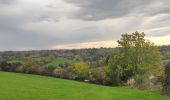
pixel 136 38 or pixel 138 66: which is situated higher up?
pixel 136 38

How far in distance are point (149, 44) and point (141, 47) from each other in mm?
2109

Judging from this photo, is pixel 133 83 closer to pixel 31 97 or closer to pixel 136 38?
pixel 136 38

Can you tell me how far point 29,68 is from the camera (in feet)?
323

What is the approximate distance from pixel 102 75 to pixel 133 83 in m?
17.5

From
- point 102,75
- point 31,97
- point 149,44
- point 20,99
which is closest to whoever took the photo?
point 20,99

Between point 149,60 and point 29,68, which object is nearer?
point 149,60

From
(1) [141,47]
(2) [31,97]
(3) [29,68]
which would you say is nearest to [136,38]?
(1) [141,47]

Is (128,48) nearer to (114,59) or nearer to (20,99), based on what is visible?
(114,59)

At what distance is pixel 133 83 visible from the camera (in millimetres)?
90438

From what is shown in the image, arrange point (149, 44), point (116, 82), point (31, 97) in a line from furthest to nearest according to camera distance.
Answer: point (116, 82) < point (149, 44) < point (31, 97)

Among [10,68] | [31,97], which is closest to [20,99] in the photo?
[31,97]

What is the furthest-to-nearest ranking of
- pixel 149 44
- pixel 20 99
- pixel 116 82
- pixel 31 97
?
Answer: pixel 116 82, pixel 149 44, pixel 31 97, pixel 20 99

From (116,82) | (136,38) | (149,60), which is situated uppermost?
(136,38)

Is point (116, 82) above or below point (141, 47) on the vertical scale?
below
